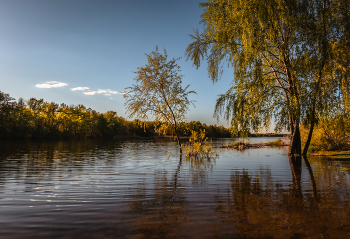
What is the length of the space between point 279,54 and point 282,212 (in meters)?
13.2

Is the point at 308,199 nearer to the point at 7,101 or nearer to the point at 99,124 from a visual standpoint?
the point at 7,101

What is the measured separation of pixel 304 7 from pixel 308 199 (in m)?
13.7

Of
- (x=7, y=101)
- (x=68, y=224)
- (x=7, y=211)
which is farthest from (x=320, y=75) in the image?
(x=7, y=101)

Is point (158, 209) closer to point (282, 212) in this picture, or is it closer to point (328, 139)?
point (282, 212)

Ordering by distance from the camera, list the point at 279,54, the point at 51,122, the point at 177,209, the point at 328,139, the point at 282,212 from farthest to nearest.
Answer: the point at 51,122 → the point at 328,139 → the point at 279,54 → the point at 177,209 → the point at 282,212

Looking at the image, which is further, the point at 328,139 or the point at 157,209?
the point at 328,139

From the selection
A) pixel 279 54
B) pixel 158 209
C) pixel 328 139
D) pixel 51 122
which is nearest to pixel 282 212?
pixel 158 209

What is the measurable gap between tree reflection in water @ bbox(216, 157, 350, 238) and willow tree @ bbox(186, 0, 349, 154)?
897cm

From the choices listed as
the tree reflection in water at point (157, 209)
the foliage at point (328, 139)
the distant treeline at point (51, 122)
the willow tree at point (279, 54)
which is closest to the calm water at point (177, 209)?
the tree reflection in water at point (157, 209)

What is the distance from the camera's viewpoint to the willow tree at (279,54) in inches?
544

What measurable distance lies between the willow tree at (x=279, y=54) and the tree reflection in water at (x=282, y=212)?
8.97 metres

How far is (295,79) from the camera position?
1458 cm

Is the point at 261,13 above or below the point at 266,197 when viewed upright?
above

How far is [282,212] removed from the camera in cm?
462
